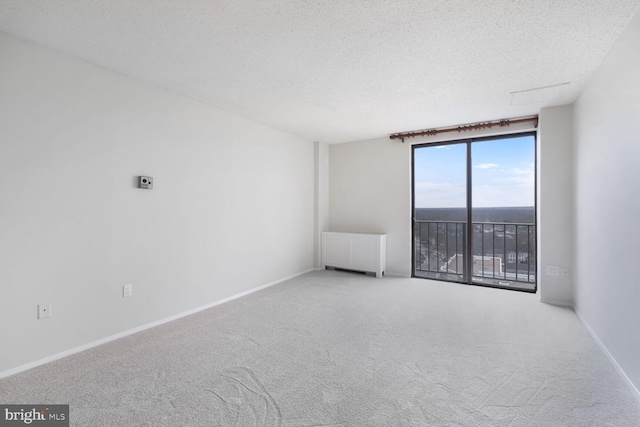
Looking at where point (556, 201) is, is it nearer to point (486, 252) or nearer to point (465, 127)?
point (486, 252)

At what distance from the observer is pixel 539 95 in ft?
9.98

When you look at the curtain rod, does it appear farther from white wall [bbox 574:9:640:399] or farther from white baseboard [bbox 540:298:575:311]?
white baseboard [bbox 540:298:575:311]

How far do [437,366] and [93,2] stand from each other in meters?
3.21

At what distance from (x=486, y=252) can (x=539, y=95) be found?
228 cm

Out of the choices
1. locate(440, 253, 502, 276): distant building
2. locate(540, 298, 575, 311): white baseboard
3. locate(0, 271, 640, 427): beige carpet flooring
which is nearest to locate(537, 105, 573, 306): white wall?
locate(540, 298, 575, 311): white baseboard

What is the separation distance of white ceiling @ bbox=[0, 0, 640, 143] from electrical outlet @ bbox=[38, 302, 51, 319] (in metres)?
1.91

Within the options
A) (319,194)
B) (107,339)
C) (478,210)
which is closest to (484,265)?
(478,210)

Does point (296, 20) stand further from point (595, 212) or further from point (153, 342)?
point (595, 212)

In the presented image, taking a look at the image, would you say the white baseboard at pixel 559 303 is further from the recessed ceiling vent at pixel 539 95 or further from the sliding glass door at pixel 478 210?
the recessed ceiling vent at pixel 539 95

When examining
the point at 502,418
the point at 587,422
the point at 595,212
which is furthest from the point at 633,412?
the point at 595,212

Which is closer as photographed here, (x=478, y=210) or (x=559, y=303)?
(x=559, y=303)

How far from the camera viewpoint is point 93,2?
1.68 metres

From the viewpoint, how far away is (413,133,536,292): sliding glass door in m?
4.10

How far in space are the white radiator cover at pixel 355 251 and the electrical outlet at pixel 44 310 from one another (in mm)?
3661
